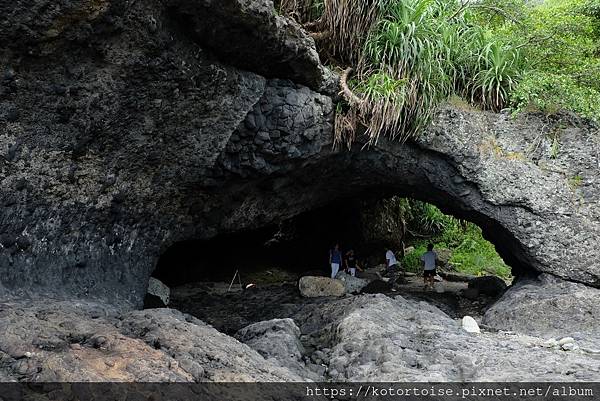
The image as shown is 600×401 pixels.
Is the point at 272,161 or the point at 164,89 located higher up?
the point at 164,89

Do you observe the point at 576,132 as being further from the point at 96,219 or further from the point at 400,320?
the point at 96,219

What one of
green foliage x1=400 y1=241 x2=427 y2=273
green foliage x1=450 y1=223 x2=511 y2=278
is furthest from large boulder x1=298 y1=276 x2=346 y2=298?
green foliage x1=450 y1=223 x2=511 y2=278

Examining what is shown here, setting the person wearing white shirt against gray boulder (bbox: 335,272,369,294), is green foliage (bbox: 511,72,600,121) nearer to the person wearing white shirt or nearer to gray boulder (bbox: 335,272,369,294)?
gray boulder (bbox: 335,272,369,294)

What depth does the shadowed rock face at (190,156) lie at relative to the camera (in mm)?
4660

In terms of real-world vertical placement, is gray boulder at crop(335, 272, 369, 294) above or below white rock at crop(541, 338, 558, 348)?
below

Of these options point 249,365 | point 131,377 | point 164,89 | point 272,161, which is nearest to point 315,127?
point 272,161

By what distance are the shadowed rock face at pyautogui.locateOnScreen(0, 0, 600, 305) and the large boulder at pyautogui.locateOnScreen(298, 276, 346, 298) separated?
4.89 feet

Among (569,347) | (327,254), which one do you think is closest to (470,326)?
(569,347)

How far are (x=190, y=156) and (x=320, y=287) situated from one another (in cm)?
423

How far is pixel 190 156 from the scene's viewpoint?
6352 millimetres

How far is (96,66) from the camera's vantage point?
4816mm

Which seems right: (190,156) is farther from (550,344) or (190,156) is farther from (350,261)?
(350,261)

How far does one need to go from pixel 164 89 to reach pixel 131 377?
3.17m

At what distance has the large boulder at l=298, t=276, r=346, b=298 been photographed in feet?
31.4
